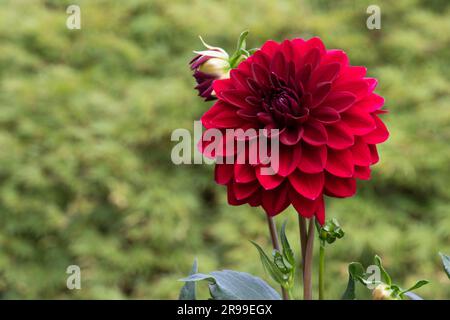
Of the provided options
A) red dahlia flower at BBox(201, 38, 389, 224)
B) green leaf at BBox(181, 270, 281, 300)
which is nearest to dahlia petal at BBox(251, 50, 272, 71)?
red dahlia flower at BBox(201, 38, 389, 224)

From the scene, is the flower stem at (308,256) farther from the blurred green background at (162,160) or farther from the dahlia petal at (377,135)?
the blurred green background at (162,160)

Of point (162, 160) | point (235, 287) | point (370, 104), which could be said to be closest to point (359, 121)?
point (370, 104)

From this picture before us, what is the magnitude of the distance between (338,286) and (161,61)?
0.63 meters

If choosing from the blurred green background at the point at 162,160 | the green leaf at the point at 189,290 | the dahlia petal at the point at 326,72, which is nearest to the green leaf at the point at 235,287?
the green leaf at the point at 189,290

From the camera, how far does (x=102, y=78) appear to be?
1419 millimetres

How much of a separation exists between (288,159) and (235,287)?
0.31ft

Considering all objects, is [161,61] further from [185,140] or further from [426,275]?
[426,275]

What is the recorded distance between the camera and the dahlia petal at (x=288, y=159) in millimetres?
331

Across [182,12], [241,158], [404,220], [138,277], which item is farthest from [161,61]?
[241,158]

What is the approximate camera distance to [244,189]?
34 cm

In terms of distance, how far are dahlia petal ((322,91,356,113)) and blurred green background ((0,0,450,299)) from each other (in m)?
0.81

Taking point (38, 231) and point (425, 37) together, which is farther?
point (425, 37)

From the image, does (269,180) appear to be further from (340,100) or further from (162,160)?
(162,160)

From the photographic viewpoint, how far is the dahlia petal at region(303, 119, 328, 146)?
333mm
